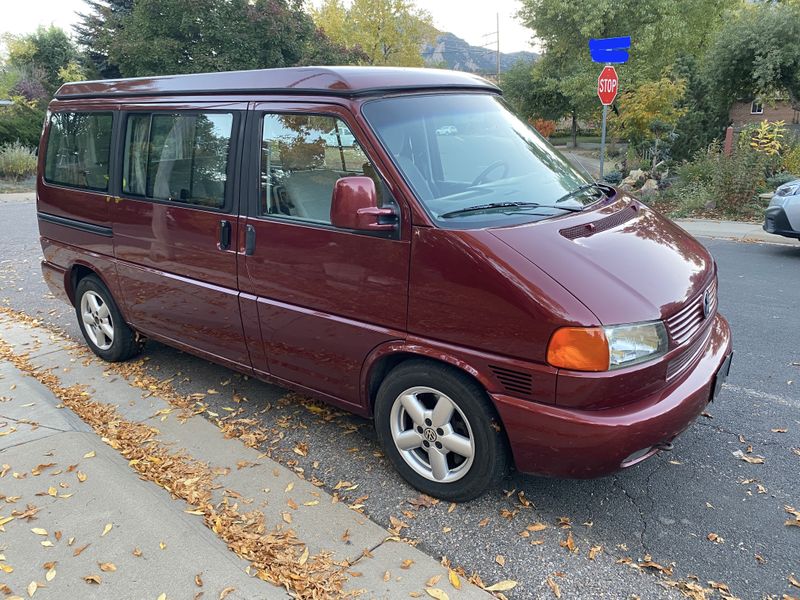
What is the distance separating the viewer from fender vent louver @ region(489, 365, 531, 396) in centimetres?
268

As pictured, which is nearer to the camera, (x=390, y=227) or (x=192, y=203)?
(x=390, y=227)

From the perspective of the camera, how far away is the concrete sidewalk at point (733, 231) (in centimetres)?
970

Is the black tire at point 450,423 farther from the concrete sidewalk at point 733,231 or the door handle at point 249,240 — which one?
the concrete sidewalk at point 733,231

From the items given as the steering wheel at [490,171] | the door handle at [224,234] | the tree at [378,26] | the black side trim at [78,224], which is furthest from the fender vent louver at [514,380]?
the tree at [378,26]

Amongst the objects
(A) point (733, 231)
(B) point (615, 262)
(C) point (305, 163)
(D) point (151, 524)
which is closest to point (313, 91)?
(C) point (305, 163)

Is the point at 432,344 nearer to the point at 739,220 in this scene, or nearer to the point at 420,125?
the point at 420,125

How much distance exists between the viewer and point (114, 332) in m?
5.01

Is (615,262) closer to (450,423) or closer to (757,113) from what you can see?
(450,423)

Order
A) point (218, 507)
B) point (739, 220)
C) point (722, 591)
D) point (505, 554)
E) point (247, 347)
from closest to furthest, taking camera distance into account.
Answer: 1. point (722, 591)
2. point (505, 554)
3. point (218, 507)
4. point (247, 347)
5. point (739, 220)

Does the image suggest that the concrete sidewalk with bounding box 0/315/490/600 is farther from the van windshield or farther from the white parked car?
the white parked car

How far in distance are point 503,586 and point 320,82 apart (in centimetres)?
253

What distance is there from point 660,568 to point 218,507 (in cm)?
204

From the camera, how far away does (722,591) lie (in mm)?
2523

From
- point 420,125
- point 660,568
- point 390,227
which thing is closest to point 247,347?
point 390,227
